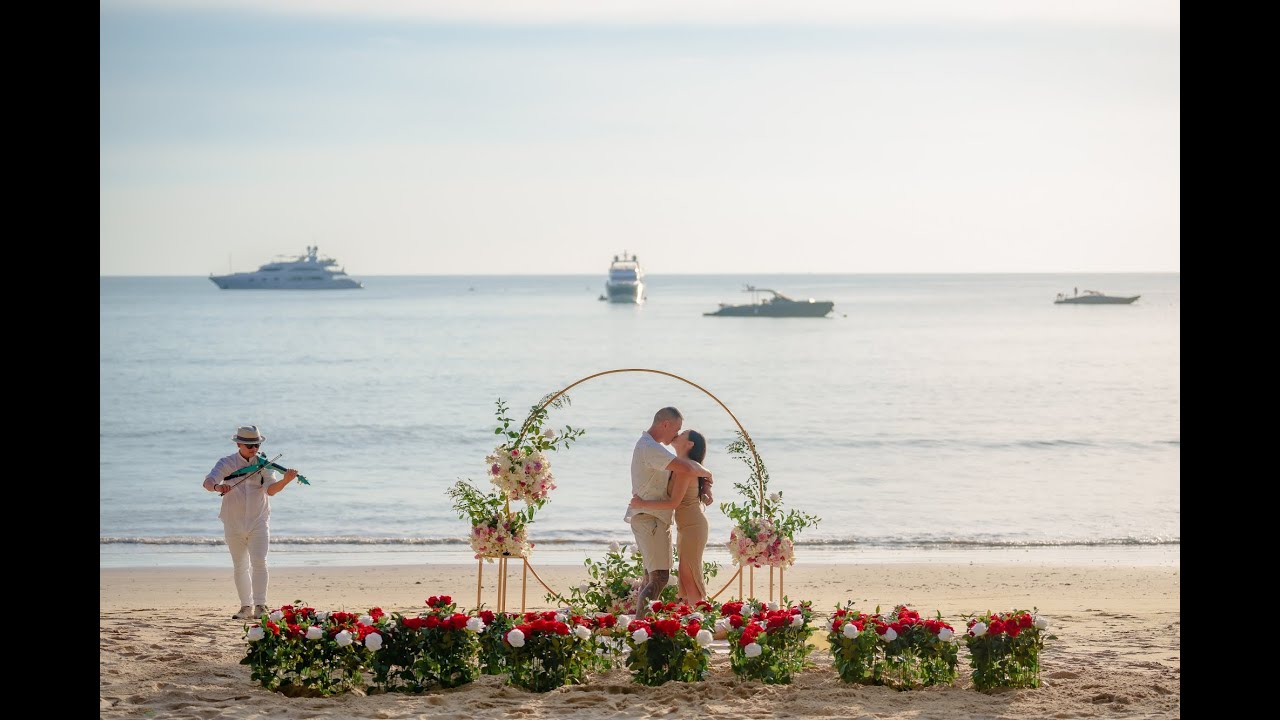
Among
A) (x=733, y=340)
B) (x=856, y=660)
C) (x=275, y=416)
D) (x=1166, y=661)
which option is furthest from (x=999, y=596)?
(x=733, y=340)

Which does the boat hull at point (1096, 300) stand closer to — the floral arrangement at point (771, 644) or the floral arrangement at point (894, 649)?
the floral arrangement at point (894, 649)

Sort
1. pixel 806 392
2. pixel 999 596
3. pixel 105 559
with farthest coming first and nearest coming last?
pixel 806 392
pixel 105 559
pixel 999 596

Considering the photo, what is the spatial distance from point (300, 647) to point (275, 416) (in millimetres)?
29809

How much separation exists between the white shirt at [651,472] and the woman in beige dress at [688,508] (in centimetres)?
5

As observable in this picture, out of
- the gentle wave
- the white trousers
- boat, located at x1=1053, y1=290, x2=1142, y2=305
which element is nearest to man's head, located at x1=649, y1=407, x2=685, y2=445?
the white trousers

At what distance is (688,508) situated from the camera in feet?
31.5

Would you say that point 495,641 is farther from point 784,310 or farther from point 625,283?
point 625,283

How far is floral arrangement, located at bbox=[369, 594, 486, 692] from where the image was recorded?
7785 mm

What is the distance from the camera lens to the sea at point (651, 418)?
17.3 metres

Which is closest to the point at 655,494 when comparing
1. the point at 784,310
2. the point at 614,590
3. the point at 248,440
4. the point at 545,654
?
the point at 614,590

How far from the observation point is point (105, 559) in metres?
15.1

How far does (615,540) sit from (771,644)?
868 centimetres
